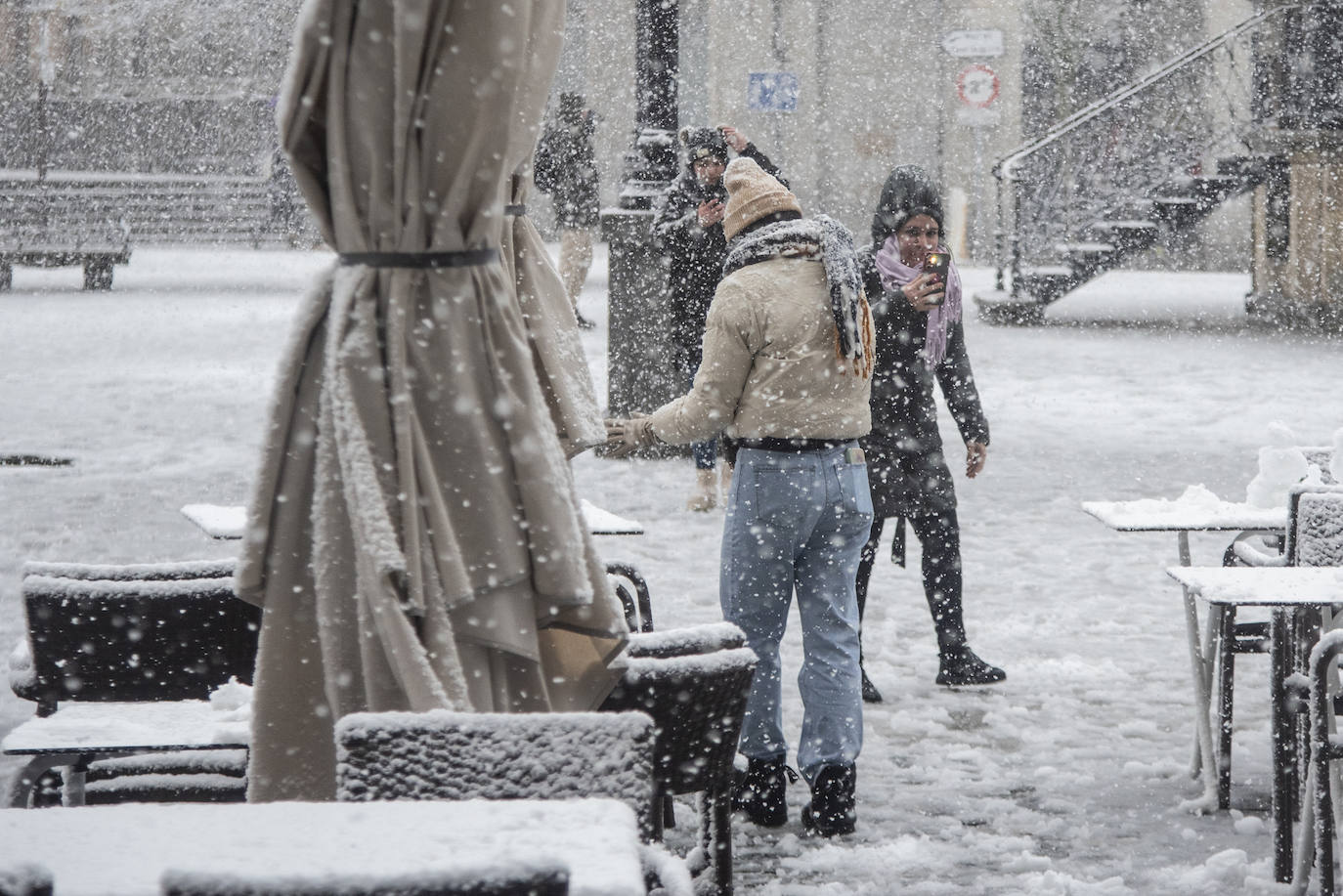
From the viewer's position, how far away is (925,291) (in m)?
5.78

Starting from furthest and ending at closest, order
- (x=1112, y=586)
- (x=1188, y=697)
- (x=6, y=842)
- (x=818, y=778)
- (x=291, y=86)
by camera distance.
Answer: (x=1112, y=586) < (x=1188, y=697) < (x=818, y=778) < (x=291, y=86) < (x=6, y=842)

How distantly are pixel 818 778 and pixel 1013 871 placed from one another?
0.60 meters

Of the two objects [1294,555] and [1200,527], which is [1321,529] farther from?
[1200,527]

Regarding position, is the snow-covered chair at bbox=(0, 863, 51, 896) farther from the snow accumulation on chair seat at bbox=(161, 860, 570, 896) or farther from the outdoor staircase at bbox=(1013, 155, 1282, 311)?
the outdoor staircase at bbox=(1013, 155, 1282, 311)

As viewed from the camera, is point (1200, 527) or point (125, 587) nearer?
point (125, 587)

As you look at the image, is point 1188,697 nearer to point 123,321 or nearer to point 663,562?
point 663,562

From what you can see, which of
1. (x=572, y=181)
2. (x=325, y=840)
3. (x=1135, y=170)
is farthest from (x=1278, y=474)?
(x=1135, y=170)

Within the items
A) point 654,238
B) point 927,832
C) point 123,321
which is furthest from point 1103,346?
point 927,832

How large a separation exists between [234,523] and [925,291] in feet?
7.43

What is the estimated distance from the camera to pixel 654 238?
10.2m

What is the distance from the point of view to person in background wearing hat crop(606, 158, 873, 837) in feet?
16.4

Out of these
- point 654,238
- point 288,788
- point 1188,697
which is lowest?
point 1188,697

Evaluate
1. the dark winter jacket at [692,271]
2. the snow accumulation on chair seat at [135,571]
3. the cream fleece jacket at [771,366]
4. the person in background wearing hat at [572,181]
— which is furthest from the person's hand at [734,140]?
the person in background wearing hat at [572,181]

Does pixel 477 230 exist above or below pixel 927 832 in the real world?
above
